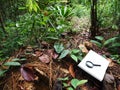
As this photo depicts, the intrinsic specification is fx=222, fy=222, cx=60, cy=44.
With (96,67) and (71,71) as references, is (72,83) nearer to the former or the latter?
(71,71)

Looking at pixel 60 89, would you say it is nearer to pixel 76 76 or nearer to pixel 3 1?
pixel 76 76

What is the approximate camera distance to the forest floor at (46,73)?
1669 millimetres

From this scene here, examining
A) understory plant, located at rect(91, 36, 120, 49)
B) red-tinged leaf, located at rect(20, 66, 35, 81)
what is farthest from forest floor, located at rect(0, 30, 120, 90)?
understory plant, located at rect(91, 36, 120, 49)

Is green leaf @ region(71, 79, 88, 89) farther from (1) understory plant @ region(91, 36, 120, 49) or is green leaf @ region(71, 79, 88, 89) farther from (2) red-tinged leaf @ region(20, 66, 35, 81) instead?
(1) understory plant @ region(91, 36, 120, 49)

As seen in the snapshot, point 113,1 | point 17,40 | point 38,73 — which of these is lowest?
point 38,73

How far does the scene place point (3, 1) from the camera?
3.08m

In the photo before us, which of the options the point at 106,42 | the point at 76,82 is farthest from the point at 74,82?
the point at 106,42

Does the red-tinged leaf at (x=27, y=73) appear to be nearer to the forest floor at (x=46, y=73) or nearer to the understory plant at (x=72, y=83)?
the forest floor at (x=46, y=73)

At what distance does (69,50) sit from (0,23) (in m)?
1.12

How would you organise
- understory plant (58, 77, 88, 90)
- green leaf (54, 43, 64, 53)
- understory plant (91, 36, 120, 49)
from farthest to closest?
1. understory plant (91, 36, 120, 49)
2. green leaf (54, 43, 64, 53)
3. understory plant (58, 77, 88, 90)

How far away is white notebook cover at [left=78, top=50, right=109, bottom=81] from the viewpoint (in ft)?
5.99

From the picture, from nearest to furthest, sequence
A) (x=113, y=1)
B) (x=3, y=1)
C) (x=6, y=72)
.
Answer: (x=6, y=72) < (x=113, y=1) < (x=3, y=1)

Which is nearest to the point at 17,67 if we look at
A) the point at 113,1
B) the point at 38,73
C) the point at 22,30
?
the point at 38,73

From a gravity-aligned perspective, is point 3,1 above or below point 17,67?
above
